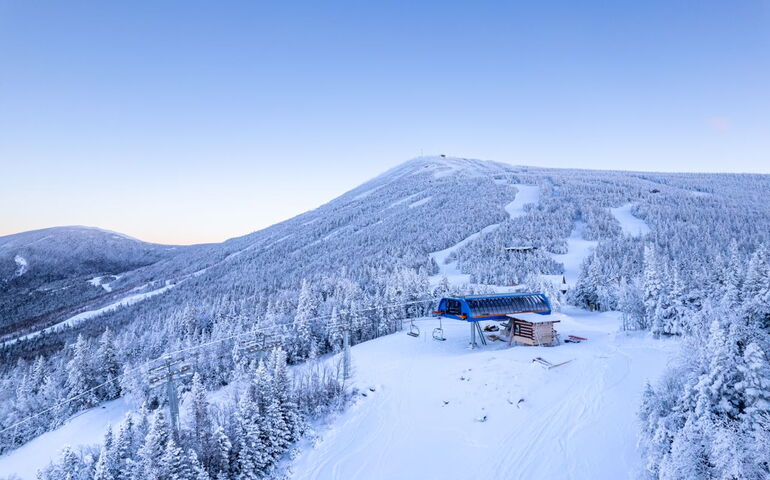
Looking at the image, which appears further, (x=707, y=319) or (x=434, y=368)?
(x=434, y=368)

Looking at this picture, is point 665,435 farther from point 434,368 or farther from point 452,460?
point 434,368

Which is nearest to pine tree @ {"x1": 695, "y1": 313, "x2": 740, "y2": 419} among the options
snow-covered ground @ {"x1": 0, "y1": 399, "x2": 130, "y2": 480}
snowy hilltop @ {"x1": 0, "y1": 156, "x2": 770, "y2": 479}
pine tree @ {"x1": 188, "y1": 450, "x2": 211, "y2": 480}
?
snowy hilltop @ {"x1": 0, "y1": 156, "x2": 770, "y2": 479}

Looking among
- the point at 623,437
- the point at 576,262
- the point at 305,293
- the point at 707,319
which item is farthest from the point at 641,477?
the point at 576,262

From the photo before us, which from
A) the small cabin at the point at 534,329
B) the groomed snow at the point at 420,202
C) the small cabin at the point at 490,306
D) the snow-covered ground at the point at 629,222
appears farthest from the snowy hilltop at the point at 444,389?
the groomed snow at the point at 420,202

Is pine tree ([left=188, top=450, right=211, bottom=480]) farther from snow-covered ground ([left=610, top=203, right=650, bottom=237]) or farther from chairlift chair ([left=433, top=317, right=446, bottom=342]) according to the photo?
snow-covered ground ([left=610, top=203, right=650, bottom=237])

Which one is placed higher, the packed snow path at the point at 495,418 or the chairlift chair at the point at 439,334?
the packed snow path at the point at 495,418

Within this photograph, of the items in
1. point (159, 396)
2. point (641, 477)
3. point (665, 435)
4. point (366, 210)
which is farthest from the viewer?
point (366, 210)

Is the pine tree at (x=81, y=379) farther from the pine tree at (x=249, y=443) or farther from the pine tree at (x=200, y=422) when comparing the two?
the pine tree at (x=249, y=443)

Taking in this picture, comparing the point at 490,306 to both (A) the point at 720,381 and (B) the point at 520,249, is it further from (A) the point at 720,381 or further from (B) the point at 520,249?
(B) the point at 520,249
